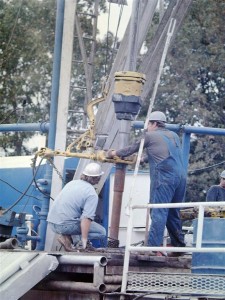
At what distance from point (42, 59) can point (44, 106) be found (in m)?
1.62

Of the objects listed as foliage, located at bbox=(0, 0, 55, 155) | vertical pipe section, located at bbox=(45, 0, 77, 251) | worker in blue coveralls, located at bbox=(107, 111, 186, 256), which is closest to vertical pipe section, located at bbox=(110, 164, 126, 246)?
worker in blue coveralls, located at bbox=(107, 111, 186, 256)

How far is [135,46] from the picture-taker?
12297mm

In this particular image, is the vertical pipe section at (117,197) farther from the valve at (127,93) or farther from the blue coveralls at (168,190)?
the valve at (127,93)

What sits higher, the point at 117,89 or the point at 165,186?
the point at 117,89

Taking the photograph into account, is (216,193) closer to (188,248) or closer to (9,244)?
(9,244)

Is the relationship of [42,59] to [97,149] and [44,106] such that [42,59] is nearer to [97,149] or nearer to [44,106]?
[44,106]

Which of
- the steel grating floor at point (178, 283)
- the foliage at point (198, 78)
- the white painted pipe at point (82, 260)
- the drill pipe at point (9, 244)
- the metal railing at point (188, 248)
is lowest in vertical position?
the steel grating floor at point (178, 283)

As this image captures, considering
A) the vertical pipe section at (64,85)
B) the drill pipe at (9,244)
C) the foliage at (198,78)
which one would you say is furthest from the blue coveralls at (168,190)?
the foliage at (198,78)

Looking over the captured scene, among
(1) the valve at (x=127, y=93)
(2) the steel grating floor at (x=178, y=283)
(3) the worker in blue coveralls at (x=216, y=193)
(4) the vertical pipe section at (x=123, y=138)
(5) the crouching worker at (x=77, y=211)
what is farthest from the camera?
(3) the worker in blue coveralls at (x=216, y=193)

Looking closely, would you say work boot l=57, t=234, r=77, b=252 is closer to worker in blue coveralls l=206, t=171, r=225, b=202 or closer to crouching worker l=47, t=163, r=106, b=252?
crouching worker l=47, t=163, r=106, b=252

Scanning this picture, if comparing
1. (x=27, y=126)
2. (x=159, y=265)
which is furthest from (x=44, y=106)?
(x=159, y=265)

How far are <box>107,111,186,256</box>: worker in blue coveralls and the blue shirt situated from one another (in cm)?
70

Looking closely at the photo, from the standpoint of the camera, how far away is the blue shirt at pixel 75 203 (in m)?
11.2

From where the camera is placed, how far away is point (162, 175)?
1143 cm
